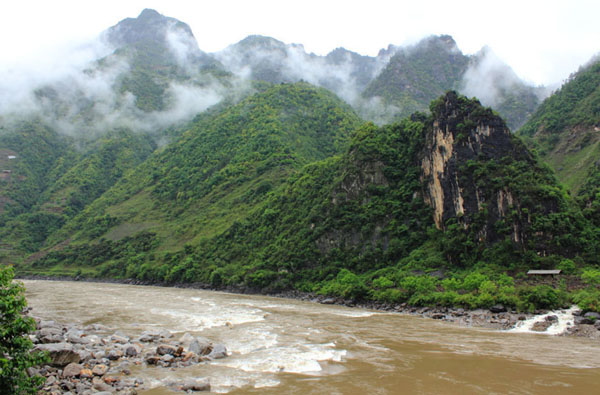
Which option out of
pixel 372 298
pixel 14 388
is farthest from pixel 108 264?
pixel 14 388

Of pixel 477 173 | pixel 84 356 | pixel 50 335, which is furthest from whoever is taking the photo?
pixel 477 173

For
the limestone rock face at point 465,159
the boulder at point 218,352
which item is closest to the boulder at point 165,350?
the boulder at point 218,352

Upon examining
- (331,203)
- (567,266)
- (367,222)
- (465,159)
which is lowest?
(567,266)

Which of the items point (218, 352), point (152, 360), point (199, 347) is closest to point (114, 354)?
point (152, 360)

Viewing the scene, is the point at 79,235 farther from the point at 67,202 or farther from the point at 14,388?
the point at 14,388

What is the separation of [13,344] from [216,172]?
129887 mm

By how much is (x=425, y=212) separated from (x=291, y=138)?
265 ft

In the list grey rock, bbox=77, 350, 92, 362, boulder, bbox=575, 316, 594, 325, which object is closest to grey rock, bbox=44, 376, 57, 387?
grey rock, bbox=77, 350, 92, 362

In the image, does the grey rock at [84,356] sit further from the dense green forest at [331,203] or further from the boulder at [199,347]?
the dense green forest at [331,203]

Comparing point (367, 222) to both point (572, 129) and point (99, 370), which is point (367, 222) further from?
point (572, 129)

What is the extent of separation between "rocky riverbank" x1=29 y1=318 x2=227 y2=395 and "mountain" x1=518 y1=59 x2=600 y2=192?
269 feet

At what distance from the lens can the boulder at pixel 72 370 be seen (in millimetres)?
16094

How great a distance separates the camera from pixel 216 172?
140m

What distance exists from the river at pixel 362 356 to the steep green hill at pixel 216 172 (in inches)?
2836
